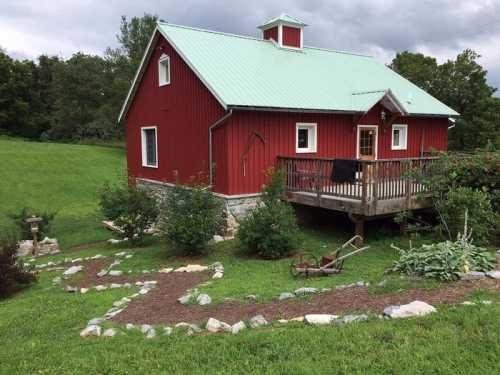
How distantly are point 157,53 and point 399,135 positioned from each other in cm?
944

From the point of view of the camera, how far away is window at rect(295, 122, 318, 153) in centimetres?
1338

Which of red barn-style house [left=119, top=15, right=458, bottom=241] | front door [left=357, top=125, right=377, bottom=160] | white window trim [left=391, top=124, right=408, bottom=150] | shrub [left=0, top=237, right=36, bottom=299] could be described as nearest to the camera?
shrub [left=0, top=237, right=36, bottom=299]

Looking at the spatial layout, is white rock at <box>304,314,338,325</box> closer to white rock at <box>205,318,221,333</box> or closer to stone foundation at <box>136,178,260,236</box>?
white rock at <box>205,318,221,333</box>

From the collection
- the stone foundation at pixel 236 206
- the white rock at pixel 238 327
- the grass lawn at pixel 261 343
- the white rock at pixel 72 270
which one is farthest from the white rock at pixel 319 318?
the stone foundation at pixel 236 206

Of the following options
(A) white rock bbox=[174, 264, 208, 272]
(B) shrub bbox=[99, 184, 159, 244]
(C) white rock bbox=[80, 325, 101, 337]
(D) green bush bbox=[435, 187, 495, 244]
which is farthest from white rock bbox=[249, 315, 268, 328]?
(B) shrub bbox=[99, 184, 159, 244]

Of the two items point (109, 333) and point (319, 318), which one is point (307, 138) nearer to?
point (319, 318)

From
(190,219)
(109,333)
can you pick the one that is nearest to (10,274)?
(190,219)

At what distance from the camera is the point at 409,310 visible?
5066 mm

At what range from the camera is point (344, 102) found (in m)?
13.9

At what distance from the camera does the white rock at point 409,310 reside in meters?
5.01

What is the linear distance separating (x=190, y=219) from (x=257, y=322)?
5.11 meters

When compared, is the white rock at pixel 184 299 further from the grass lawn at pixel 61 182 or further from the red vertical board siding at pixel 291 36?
the red vertical board siding at pixel 291 36

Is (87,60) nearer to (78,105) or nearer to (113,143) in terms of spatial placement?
(78,105)

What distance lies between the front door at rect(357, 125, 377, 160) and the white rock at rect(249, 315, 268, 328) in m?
10.5
